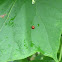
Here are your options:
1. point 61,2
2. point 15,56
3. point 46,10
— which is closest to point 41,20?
point 46,10

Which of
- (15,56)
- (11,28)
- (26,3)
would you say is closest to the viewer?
(15,56)

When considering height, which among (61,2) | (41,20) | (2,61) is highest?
(61,2)

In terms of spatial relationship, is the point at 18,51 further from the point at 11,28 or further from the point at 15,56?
the point at 11,28

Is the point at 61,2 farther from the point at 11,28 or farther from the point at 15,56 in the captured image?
the point at 15,56

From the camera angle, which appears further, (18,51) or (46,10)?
(46,10)

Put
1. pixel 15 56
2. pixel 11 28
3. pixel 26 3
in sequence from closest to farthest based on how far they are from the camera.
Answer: pixel 15 56 → pixel 11 28 → pixel 26 3

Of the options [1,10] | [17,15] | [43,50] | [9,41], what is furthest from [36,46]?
[1,10]

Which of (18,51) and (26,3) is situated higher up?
(26,3)
